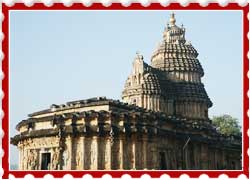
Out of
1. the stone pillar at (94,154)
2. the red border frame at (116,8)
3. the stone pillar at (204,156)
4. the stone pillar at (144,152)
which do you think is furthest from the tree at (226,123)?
the red border frame at (116,8)

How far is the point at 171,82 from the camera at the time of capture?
57.8m

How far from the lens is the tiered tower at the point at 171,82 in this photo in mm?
53531

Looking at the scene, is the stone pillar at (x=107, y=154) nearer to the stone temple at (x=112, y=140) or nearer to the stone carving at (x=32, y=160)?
the stone temple at (x=112, y=140)

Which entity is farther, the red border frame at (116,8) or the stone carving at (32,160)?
the stone carving at (32,160)

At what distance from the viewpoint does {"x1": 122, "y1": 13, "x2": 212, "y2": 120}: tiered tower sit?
53.5 m

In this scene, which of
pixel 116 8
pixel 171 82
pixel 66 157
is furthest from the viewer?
pixel 171 82

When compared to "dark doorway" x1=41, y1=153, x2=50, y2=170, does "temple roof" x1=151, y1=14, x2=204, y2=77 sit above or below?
above

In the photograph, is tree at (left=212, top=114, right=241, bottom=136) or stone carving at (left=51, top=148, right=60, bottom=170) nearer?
stone carving at (left=51, top=148, right=60, bottom=170)

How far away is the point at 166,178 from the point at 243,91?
187 inches

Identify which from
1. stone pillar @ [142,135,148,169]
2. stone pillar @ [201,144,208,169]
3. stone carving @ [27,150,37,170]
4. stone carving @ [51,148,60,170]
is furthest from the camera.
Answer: stone pillar @ [201,144,208,169]

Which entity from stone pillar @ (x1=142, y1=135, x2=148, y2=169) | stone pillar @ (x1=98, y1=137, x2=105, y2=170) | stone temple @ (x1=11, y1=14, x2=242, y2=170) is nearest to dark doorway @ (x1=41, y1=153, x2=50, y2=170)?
stone temple @ (x1=11, y1=14, x2=242, y2=170)

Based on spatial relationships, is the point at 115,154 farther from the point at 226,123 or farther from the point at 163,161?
the point at 226,123

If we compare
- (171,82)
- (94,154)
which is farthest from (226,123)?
(94,154)

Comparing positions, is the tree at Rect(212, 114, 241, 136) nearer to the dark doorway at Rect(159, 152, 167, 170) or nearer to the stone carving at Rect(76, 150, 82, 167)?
the dark doorway at Rect(159, 152, 167, 170)
